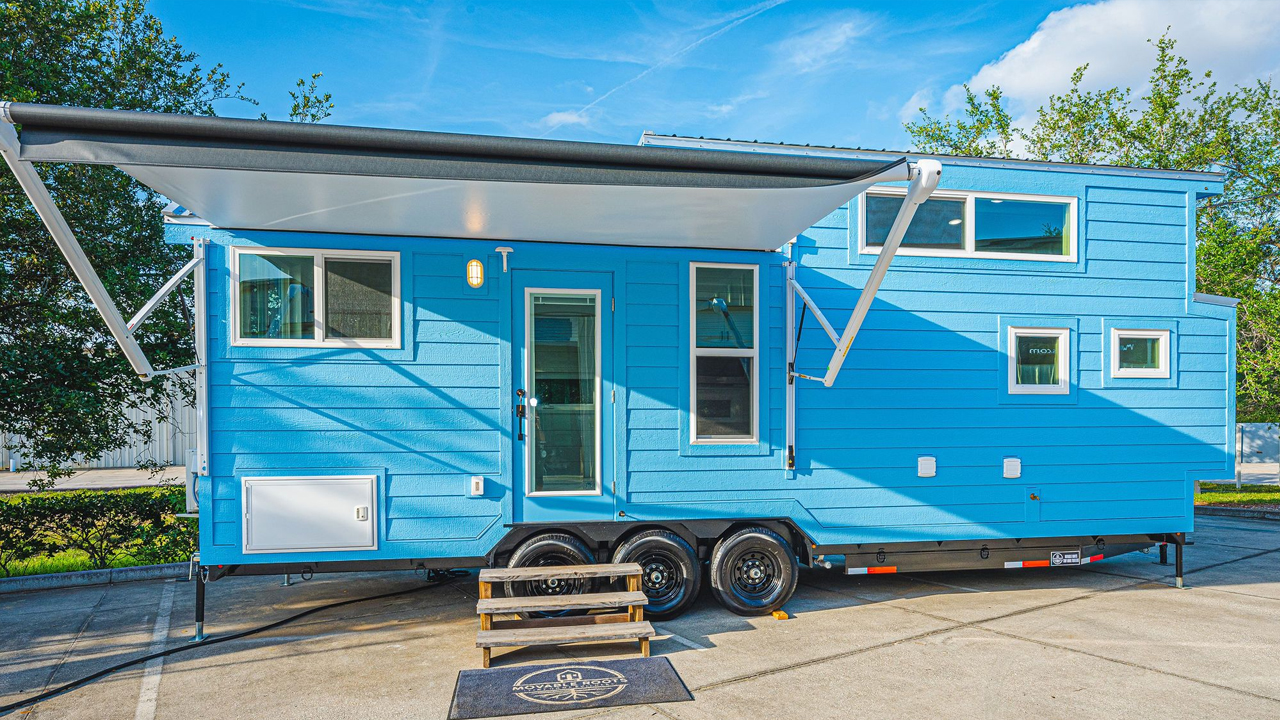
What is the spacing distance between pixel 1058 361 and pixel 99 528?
29.5 feet

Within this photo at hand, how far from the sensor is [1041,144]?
1648cm

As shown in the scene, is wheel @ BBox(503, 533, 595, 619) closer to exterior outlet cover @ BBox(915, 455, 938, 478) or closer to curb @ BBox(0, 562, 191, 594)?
exterior outlet cover @ BBox(915, 455, 938, 478)

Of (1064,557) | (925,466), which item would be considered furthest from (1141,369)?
(925,466)

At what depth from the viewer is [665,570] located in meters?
5.05

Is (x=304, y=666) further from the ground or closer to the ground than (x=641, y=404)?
closer to the ground

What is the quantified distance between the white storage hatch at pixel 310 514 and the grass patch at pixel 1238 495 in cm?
1302

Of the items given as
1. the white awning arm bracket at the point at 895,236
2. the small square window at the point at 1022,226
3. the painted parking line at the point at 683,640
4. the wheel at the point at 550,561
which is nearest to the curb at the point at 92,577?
the wheel at the point at 550,561

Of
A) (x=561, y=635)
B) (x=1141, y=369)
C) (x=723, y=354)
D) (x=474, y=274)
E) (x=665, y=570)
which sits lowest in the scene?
(x=561, y=635)

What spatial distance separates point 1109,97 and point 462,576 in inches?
635

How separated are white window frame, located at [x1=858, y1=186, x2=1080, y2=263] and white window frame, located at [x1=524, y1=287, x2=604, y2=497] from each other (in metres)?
2.13

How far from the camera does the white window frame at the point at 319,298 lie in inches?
177

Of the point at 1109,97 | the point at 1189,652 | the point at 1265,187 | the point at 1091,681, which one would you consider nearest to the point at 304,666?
the point at 1091,681

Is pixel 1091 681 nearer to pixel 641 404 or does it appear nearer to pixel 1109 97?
pixel 641 404

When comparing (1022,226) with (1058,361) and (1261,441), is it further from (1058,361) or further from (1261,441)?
(1261,441)
